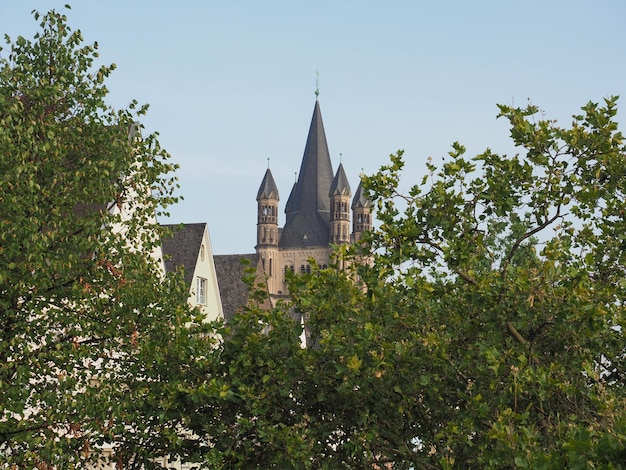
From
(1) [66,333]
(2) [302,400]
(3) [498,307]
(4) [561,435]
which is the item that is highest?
(1) [66,333]

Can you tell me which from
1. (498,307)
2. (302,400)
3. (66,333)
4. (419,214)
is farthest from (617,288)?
(66,333)

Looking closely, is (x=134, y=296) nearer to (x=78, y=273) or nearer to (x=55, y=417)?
(x=78, y=273)

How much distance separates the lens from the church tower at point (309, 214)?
519ft

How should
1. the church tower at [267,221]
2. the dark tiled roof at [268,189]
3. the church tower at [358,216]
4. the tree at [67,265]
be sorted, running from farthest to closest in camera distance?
the dark tiled roof at [268,189], the church tower at [267,221], the church tower at [358,216], the tree at [67,265]

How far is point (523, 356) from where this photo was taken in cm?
1241

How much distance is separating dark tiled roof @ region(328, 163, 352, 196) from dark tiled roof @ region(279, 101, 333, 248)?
239 cm

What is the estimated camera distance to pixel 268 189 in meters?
166

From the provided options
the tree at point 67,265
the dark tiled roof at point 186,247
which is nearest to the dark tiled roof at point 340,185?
the dark tiled roof at point 186,247

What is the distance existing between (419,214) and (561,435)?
12.6 feet

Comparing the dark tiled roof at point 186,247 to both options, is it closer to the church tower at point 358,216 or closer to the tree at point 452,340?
the tree at point 452,340

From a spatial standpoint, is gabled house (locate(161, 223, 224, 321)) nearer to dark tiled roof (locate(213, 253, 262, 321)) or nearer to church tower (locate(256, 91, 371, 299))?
dark tiled roof (locate(213, 253, 262, 321))

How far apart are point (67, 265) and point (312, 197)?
143 meters

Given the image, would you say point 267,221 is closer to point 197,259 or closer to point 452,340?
point 197,259

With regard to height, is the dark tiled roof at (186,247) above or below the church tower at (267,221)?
below
